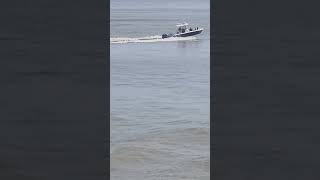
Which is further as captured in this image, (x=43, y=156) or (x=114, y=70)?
(x=114, y=70)

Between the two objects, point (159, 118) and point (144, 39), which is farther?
point (144, 39)

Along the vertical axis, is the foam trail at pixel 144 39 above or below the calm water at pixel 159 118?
above

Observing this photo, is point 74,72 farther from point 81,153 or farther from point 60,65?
point 81,153

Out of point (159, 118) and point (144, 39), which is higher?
point (144, 39)

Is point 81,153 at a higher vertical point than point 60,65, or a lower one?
lower

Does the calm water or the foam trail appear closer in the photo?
the calm water

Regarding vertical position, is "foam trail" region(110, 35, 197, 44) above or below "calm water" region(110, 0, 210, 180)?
above

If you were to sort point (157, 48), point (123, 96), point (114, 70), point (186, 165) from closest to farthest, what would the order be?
point (186, 165), point (123, 96), point (114, 70), point (157, 48)

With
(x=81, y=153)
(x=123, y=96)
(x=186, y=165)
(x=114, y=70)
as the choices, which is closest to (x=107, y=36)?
(x=81, y=153)

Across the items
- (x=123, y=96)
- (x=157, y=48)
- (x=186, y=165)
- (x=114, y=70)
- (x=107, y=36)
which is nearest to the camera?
(x=107, y=36)

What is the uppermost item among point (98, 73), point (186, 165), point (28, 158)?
point (98, 73)

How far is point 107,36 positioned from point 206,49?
21.6m

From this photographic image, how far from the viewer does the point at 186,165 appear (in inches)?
374

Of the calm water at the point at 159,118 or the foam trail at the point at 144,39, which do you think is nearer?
the calm water at the point at 159,118
